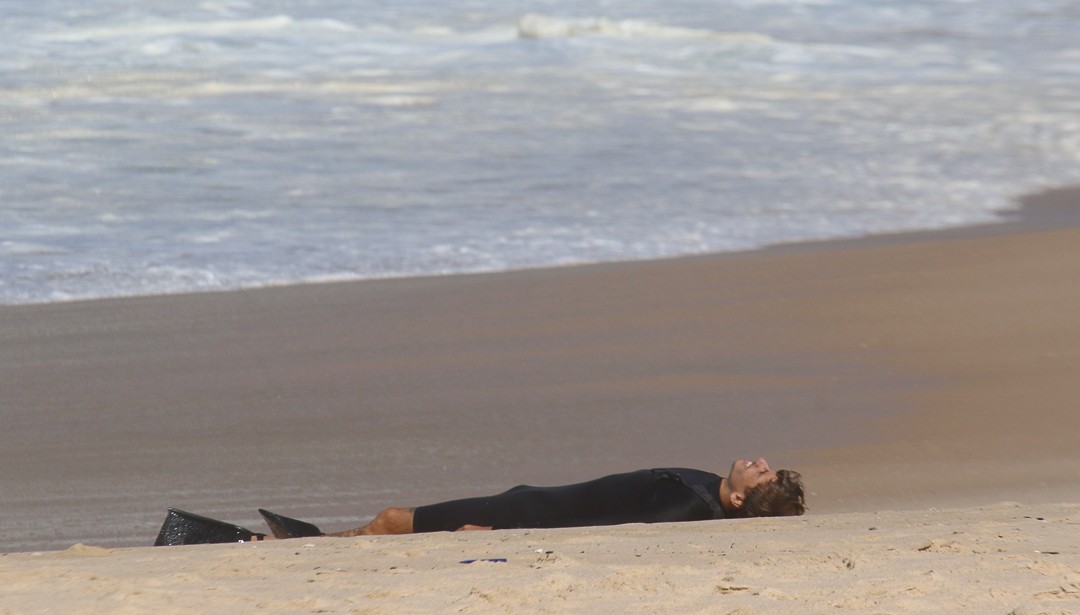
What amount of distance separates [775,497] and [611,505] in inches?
23.1

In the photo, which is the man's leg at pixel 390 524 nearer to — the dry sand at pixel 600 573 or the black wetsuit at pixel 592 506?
the black wetsuit at pixel 592 506

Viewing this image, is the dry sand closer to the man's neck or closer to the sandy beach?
the sandy beach

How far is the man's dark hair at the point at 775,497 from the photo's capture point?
4.84 metres

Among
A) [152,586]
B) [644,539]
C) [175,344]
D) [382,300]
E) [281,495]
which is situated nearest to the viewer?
[152,586]

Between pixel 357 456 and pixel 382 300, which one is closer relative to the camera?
→ pixel 357 456

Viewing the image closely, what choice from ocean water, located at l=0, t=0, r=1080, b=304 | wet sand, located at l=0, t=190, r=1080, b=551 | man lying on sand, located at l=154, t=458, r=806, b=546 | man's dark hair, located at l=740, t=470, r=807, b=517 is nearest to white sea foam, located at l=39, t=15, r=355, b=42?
ocean water, located at l=0, t=0, r=1080, b=304

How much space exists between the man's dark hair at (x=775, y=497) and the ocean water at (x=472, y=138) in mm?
4083

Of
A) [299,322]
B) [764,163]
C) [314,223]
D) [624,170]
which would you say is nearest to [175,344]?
[299,322]

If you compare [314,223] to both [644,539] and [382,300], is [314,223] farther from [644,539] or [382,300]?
[644,539]

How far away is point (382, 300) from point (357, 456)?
7.37ft

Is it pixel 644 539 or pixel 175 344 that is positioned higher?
pixel 175 344

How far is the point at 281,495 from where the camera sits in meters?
5.46

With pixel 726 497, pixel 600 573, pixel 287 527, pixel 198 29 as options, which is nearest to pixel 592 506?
pixel 726 497

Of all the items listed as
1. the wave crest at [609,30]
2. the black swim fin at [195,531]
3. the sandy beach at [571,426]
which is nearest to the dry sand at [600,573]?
the sandy beach at [571,426]
